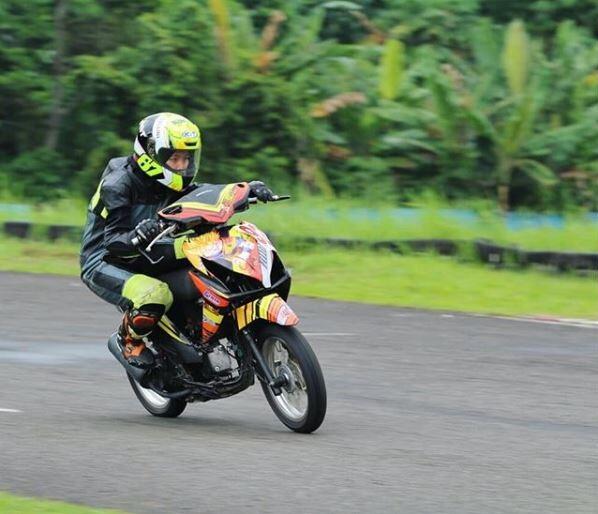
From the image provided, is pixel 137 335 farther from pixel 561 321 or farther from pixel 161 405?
pixel 561 321

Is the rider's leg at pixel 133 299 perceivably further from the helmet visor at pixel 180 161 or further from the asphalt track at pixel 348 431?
the helmet visor at pixel 180 161

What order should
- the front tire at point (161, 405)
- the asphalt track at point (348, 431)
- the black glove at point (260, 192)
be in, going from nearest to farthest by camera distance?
the asphalt track at point (348, 431), the black glove at point (260, 192), the front tire at point (161, 405)

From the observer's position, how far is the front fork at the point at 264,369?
24.4 ft

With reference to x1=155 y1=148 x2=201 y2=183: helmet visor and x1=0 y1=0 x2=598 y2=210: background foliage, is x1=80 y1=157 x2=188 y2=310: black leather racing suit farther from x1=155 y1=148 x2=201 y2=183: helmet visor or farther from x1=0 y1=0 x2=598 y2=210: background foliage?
x1=0 y1=0 x2=598 y2=210: background foliage

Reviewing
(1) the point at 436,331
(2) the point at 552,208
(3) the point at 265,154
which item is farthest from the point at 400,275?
(3) the point at 265,154

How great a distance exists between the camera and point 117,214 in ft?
25.8

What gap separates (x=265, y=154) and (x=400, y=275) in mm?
7231

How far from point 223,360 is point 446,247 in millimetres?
9027

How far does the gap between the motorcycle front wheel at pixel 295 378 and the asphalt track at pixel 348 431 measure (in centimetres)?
11

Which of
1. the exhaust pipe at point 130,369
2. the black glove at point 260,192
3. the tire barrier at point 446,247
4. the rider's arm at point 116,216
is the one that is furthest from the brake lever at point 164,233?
the tire barrier at point 446,247

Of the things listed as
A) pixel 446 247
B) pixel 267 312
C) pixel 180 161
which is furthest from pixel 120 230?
pixel 446 247

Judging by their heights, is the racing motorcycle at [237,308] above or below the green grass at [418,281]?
above

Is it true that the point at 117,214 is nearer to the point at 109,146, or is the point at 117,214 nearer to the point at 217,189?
the point at 217,189

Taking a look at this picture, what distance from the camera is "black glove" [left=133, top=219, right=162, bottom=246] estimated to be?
24.5 feet
